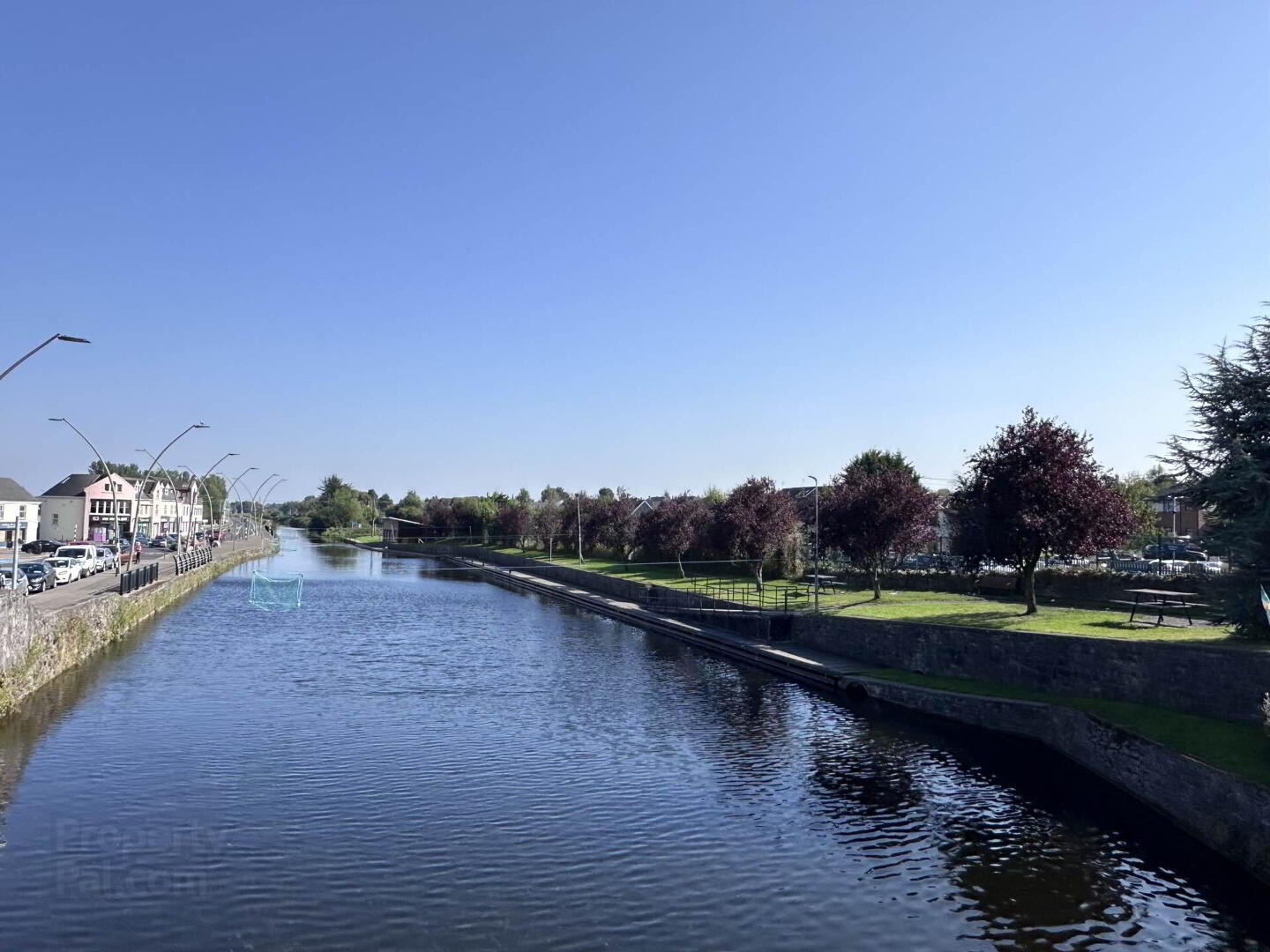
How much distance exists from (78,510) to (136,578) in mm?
91146

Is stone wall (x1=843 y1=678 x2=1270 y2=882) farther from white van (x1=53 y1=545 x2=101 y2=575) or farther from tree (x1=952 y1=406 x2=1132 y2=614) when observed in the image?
white van (x1=53 y1=545 x2=101 y2=575)

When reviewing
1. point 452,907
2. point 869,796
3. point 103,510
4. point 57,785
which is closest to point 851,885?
point 869,796

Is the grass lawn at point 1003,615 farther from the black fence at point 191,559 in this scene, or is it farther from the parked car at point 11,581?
the black fence at point 191,559

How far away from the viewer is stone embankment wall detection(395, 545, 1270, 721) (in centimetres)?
2228

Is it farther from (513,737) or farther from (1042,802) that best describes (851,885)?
(513,737)

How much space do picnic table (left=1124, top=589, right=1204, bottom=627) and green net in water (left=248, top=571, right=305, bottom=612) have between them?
4765cm

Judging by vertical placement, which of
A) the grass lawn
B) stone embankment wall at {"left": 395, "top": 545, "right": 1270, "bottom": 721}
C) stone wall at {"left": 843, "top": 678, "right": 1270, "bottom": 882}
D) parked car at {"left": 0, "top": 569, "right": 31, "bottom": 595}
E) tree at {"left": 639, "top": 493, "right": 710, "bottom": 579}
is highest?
tree at {"left": 639, "top": 493, "right": 710, "bottom": 579}

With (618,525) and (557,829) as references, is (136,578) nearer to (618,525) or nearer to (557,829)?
(557,829)

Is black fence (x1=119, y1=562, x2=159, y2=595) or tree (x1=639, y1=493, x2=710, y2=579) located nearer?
black fence (x1=119, y1=562, x2=159, y2=595)

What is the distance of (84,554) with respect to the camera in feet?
204

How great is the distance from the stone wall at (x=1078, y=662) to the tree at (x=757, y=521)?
1863cm

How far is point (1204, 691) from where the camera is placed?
2286cm

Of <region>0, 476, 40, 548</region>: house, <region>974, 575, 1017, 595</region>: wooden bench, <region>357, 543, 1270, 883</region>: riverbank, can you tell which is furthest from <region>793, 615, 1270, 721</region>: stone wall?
<region>0, 476, 40, 548</region>: house

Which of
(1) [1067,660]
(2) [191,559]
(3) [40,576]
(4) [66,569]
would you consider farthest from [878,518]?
(2) [191,559]
